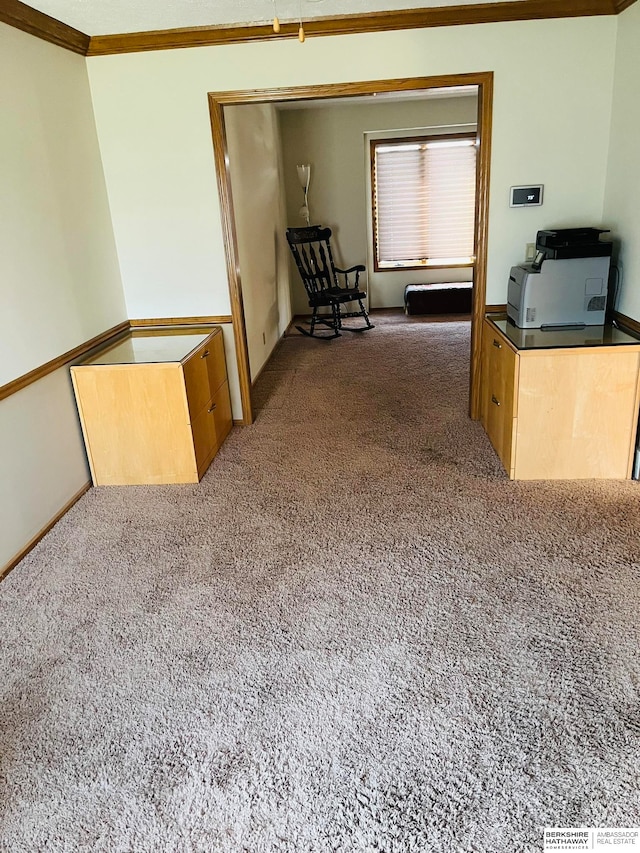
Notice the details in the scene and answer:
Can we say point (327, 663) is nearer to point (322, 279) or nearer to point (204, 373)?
point (204, 373)

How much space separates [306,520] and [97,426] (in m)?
1.25

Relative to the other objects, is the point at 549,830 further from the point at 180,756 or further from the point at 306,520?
the point at 306,520

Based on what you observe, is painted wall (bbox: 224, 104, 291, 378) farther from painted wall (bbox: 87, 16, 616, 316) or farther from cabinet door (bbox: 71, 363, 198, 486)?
cabinet door (bbox: 71, 363, 198, 486)

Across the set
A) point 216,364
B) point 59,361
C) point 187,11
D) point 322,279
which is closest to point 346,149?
point 322,279

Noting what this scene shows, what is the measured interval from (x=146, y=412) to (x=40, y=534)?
0.77m

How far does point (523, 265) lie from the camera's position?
3.44 m

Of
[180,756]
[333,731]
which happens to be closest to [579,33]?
[333,731]

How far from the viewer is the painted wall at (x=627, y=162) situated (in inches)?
120

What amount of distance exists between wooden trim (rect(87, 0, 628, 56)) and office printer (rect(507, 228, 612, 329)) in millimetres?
1091

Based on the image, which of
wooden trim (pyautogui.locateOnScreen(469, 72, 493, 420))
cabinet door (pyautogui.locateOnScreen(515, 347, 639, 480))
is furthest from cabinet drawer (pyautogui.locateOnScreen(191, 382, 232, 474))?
cabinet door (pyautogui.locateOnScreen(515, 347, 639, 480))

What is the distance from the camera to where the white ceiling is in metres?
2.90

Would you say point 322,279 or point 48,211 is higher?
point 48,211

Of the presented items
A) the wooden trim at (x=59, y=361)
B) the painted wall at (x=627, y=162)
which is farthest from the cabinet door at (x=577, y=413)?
the wooden trim at (x=59, y=361)
